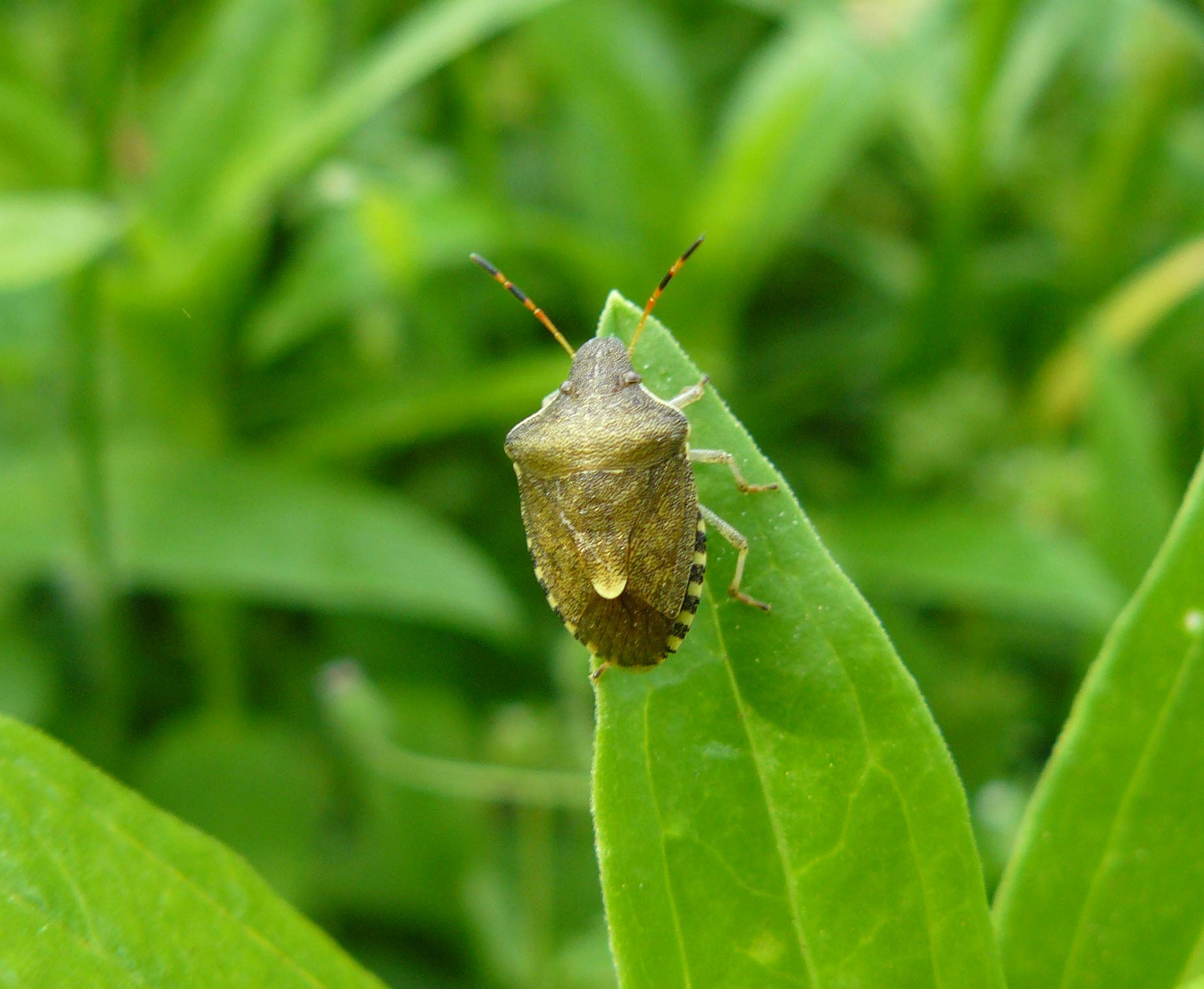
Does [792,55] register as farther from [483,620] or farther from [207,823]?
[207,823]

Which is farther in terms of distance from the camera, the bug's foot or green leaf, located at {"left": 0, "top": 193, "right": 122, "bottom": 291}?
green leaf, located at {"left": 0, "top": 193, "right": 122, "bottom": 291}

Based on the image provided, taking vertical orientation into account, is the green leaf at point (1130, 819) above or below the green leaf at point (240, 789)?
above

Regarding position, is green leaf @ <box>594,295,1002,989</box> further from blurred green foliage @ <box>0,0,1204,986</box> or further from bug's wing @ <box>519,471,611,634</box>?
blurred green foliage @ <box>0,0,1204,986</box>

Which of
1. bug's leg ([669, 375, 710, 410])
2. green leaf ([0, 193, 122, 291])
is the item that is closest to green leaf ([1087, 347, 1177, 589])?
bug's leg ([669, 375, 710, 410])

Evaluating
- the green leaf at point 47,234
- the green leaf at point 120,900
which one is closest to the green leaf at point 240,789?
the green leaf at point 47,234

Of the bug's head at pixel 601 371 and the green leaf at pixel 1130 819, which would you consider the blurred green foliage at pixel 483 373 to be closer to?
the bug's head at pixel 601 371

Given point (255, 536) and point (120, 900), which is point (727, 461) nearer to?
point (120, 900)

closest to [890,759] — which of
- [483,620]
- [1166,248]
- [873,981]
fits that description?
[873,981]
